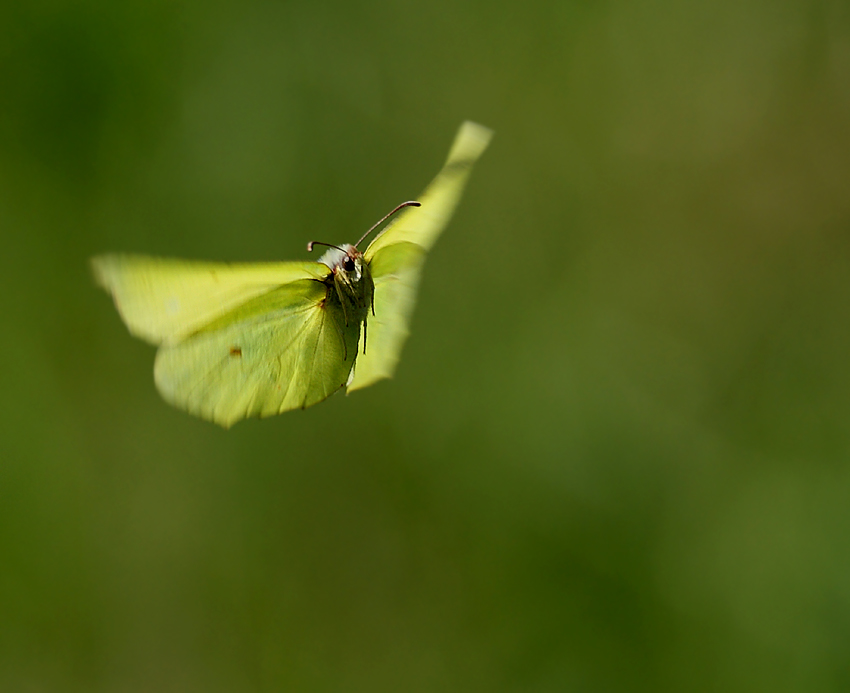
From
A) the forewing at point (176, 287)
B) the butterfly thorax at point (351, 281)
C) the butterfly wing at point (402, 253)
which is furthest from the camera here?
the butterfly thorax at point (351, 281)

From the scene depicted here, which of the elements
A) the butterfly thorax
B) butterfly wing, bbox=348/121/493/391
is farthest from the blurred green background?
the butterfly thorax

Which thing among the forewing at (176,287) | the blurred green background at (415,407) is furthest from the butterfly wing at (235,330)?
the blurred green background at (415,407)

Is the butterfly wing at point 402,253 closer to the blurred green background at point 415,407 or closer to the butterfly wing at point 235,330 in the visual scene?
the butterfly wing at point 235,330

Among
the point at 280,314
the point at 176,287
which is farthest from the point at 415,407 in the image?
the point at 176,287

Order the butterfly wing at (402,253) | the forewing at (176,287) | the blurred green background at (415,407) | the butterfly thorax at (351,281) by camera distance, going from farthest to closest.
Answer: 1. the blurred green background at (415,407)
2. the butterfly thorax at (351,281)
3. the butterfly wing at (402,253)
4. the forewing at (176,287)

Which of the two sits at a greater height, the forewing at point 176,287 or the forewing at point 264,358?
the forewing at point 176,287

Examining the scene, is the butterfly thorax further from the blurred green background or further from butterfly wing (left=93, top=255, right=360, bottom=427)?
the blurred green background

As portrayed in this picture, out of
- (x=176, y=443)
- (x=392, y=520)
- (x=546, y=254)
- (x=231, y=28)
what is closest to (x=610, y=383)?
(x=546, y=254)
